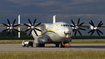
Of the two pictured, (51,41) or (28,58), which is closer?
(28,58)

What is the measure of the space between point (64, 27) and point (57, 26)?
1.71 meters

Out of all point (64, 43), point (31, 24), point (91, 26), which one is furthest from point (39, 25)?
point (91, 26)

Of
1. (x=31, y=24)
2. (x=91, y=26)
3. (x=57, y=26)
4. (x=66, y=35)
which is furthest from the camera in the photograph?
(x=91, y=26)

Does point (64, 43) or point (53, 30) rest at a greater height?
point (53, 30)

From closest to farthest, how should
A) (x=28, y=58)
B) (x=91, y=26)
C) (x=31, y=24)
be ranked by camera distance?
(x=28, y=58)
(x=31, y=24)
(x=91, y=26)

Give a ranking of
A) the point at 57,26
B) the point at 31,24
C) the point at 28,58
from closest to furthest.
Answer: the point at 28,58 < the point at 57,26 < the point at 31,24

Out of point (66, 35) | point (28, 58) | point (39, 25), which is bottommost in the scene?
point (28, 58)

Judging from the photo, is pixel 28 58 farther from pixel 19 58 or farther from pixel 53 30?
pixel 53 30

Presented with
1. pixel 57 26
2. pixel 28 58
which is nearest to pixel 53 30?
pixel 57 26

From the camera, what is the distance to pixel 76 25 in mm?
34156

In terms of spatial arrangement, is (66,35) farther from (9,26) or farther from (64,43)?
(9,26)

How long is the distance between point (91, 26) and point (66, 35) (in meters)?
10.7

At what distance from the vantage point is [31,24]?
111 ft

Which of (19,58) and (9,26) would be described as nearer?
(19,58)
